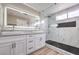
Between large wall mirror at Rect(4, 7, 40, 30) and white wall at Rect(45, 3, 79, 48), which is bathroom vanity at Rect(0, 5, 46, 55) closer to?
large wall mirror at Rect(4, 7, 40, 30)

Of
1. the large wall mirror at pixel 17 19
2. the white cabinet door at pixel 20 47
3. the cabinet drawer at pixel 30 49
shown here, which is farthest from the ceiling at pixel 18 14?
the cabinet drawer at pixel 30 49

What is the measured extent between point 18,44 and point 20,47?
79mm

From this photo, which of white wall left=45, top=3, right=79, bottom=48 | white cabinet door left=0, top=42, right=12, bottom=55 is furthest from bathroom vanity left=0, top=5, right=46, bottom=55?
white wall left=45, top=3, right=79, bottom=48

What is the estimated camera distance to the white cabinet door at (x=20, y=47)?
96 centimetres

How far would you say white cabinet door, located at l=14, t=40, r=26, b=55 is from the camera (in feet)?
3.14

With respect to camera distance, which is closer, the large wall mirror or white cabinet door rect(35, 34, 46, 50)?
the large wall mirror

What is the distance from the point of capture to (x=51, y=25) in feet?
5.24

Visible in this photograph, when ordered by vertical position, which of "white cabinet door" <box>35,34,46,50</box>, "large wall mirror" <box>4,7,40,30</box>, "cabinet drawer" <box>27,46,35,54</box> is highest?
"large wall mirror" <box>4,7,40,30</box>

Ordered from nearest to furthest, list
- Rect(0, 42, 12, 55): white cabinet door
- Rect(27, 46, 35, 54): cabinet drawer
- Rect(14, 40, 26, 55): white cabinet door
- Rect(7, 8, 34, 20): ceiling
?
Rect(0, 42, 12, 55): white cabinet door
Rect(14, 40, 26, 55): white cabinet door
Rect(27, 46, 35, 54): cabinet drawer
Rect(7, 8, 34, 20): ceiling

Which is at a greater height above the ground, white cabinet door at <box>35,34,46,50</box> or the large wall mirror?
the large wall mirror

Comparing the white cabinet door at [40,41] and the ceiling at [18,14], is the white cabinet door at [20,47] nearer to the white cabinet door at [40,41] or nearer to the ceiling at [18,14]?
the white cabinet door at [40,41]

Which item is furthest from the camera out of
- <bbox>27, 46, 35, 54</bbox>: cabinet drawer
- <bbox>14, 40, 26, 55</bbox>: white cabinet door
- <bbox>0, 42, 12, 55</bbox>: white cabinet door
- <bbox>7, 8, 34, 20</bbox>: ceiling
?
<bbox>7, 8, 34, 20</bbox>: ceiling

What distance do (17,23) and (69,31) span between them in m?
1.36

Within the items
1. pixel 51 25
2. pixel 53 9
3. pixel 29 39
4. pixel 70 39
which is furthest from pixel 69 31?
pixel 29 39
